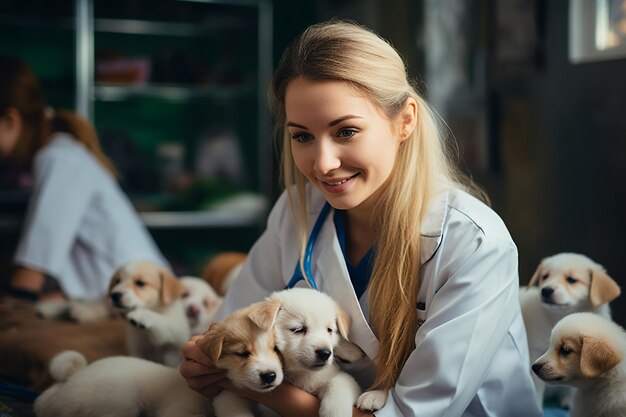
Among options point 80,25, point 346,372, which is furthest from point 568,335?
point 80,25

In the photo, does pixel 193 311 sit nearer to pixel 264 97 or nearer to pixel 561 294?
pixel 561 294

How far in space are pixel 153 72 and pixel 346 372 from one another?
364cm

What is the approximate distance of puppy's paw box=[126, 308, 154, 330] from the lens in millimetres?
1619

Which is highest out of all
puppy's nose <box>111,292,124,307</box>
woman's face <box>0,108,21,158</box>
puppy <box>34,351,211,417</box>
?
woman's face <box>0,108,21,158</box>

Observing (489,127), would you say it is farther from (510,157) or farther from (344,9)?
(344,9)

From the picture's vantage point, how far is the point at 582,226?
91.4 inches

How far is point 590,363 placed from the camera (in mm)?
1176

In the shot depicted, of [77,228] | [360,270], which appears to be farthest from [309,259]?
[77,228]

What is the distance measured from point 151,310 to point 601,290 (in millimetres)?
1014

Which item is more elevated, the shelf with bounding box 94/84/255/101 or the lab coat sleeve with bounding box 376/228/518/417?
the shelf with bounding box 94/84/255/101

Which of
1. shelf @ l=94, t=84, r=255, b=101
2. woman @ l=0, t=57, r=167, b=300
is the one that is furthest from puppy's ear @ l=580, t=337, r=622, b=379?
shelf @ l=94, t=84, r=255, b=101

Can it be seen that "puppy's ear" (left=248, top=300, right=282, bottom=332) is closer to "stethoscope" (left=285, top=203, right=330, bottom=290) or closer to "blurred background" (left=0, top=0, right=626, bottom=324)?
"stethoscope" (left=285, top=203, right=330, bottom=290)

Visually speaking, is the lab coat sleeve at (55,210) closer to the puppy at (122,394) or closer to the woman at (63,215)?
the woman at (63,215)

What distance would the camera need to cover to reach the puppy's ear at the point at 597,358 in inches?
46.1
